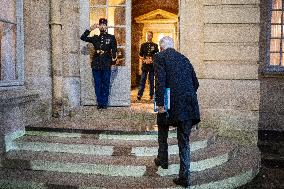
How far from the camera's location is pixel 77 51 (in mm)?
7984

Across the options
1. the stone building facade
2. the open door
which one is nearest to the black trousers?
the stone building facade

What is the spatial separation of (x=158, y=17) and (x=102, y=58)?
30.1ft

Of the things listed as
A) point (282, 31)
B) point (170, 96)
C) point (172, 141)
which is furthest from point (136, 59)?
point (170, 96)

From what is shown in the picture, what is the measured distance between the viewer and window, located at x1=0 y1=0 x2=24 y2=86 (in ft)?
19.7

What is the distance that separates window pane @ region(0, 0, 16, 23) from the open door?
200cm

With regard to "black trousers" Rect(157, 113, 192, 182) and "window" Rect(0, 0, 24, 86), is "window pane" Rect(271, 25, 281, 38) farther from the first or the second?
"window" Rect(0, 0, 24, 86)

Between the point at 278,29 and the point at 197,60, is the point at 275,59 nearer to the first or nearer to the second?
the point at 278,29

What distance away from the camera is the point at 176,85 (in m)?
4.54

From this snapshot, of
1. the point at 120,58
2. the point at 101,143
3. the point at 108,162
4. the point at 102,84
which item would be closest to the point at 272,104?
the point at 120,58

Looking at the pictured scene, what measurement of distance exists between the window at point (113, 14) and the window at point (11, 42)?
204cm

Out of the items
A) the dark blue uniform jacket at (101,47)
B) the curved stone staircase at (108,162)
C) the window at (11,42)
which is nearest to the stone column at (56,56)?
the dark blue uniform jacket at (101,47)

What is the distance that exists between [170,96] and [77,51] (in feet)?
13.1

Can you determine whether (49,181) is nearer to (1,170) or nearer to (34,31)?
(1,170)

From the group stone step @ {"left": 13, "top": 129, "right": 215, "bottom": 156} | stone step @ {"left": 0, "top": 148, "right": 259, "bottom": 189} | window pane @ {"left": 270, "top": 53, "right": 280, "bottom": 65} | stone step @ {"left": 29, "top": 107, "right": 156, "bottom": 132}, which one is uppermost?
window pane @ {"left": 270, "top": 53, "right": 280, "bottom": 65}
